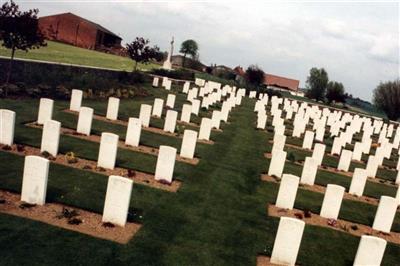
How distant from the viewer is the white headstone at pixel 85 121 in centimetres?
1608

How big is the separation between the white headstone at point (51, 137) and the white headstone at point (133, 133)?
3.63 metres

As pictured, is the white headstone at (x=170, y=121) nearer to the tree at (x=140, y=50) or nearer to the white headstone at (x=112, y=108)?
the white headstone at (x=112, y=108)

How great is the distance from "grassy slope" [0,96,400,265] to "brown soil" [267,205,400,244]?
383mm

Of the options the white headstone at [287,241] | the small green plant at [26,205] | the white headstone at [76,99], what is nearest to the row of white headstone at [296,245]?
the white headstone at [287,241]

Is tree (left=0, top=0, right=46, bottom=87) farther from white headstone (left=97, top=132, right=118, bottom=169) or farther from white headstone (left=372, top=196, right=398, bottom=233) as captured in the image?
white headstone (left=372, top=196, right=398, bottom=233)

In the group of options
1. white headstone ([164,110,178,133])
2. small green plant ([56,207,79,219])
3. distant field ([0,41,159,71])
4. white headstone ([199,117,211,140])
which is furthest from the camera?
distant field ([0,41,159,71])

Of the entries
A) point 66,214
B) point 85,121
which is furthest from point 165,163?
Answer: point 85,121

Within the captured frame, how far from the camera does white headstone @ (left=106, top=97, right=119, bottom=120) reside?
2027cm

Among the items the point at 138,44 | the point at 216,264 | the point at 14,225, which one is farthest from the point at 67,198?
the point at 138,44

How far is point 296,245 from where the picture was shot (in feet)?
28.6

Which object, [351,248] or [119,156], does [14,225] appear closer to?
[119,156]

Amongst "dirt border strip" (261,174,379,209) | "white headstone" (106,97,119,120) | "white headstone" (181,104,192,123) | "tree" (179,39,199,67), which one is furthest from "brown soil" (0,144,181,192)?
"tree" (179,39,199,67)

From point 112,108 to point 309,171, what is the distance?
32.9ft

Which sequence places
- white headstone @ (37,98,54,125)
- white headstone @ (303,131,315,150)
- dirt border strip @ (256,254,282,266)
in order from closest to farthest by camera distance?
dirt border strip @ (256,254,282,266), white headstone @ (37,98,54,125), white headstone @ (303,131,315,150)
